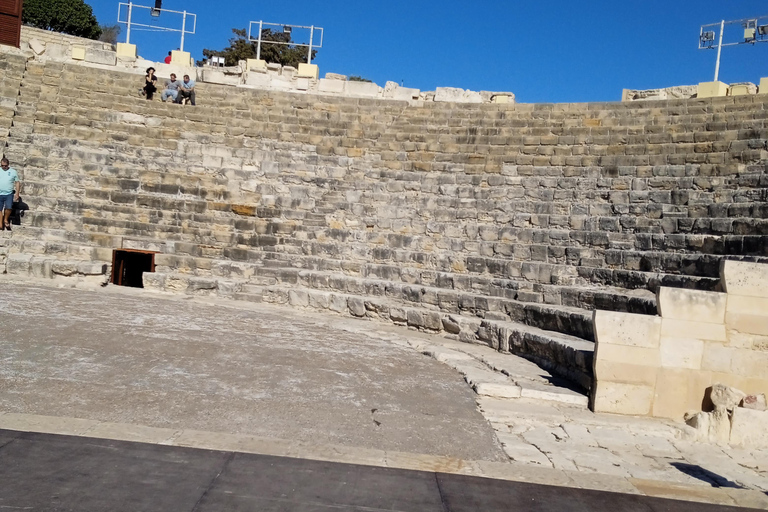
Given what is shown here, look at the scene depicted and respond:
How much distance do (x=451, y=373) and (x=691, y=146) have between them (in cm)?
739

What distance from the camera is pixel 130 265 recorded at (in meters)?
Result: 11.0

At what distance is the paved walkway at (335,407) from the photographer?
13.1ft

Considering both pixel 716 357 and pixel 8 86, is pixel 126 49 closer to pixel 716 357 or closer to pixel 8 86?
pixel 8 86

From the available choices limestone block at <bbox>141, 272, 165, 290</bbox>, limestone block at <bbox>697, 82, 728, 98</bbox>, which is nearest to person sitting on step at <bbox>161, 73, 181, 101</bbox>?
limestone block at <bbox>141, 272, 165, 290</bbox>

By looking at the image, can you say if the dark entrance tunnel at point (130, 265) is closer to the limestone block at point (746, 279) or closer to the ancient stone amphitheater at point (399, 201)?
the ancient stone amphitheater at point (399, 201)

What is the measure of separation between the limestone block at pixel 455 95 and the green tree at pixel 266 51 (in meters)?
20.6

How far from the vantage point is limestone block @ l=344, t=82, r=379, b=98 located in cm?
1583

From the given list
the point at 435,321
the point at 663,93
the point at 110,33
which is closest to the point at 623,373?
the point at 435,321

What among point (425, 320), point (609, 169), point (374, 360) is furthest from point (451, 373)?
point (609, 169)

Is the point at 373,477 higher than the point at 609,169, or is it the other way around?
the point at 609,169

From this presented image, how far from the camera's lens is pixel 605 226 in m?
9.55

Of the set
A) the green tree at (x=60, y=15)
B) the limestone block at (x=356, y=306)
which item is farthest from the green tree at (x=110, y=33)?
the limestone block at (x=356, y=306)

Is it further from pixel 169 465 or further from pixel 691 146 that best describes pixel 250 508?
pixel 691 146

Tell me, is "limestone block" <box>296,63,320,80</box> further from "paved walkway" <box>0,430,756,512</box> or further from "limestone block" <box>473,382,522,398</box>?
"paved walkway" <box>0,430,756,512</box>
